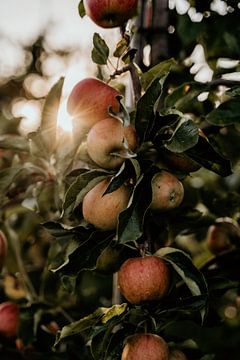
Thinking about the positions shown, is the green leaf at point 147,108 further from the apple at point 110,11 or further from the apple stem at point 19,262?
the apple stem at point 19,262

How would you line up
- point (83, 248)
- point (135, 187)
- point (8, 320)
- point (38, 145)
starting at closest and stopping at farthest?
point (135, 187), point (83, 248), point (38, 145), point (8, 320)

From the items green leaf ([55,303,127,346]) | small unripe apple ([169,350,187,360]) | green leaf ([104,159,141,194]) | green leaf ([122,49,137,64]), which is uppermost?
green leaf ([122,49,137,64])

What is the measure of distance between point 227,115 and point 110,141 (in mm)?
256

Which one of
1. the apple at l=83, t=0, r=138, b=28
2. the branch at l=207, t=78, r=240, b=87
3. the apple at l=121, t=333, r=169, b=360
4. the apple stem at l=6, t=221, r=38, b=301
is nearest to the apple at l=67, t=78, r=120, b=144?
the apple at l=83, t=0, r=138, b=28

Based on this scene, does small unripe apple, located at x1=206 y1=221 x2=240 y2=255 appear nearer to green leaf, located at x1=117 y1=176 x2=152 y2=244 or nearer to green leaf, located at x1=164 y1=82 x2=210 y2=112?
green leaf, located at x1=164 y1=82 x2=210 y2=112

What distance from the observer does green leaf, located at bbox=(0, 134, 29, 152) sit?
141 cm

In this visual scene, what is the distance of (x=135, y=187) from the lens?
884 mm

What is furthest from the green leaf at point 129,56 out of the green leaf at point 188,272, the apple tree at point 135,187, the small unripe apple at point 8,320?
the small unripe apple at point 8,320

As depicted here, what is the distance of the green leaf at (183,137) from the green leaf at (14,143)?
2.02 ft

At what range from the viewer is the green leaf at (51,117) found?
1.25 m

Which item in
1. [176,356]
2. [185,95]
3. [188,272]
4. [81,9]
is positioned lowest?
[176,356]

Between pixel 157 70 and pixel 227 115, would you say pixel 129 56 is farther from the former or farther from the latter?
pixel 227 115

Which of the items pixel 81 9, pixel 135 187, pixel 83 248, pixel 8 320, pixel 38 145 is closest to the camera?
pixel 135 187

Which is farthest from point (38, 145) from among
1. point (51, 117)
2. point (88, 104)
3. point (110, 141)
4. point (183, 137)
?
point (183, 137)
